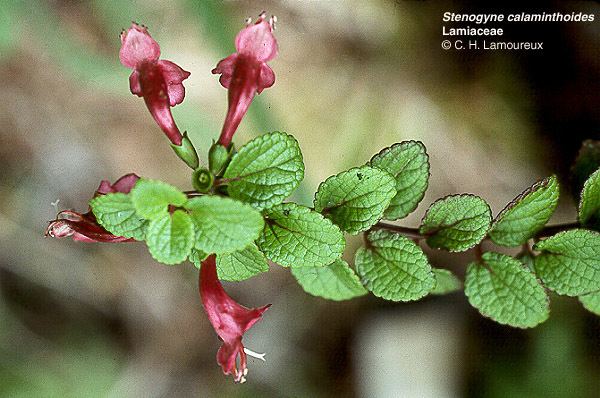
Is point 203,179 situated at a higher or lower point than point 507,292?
higher

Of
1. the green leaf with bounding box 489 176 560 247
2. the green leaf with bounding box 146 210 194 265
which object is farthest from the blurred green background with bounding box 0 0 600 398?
the green leaf with bounding box 146 210 194 265

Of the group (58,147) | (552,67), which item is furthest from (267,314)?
(552,67)

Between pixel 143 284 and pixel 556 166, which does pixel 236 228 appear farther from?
pixel 143 284

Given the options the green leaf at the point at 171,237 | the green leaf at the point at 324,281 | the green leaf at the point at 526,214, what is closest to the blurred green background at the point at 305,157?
the green leaf at the point at 324,281

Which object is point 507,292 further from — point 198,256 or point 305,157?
point 305,157

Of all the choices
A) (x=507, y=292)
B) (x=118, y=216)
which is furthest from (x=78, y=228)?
(x=507, y=292)

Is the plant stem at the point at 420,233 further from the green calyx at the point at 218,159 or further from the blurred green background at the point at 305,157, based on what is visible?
the blurred green background at the point at 305,157

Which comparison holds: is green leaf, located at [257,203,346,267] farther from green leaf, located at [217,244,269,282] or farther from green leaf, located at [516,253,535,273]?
green leaf, located at [516,253,535,273]
